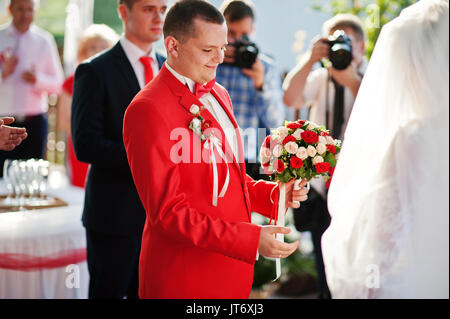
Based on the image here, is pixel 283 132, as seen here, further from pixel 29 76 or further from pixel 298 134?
pixel 29 76

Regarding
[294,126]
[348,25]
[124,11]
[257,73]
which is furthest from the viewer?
[257,73]

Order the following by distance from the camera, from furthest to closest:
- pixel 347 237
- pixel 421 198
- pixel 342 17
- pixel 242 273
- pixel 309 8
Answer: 1. pixel 309 8
2. pixel 342 17
3. pixel 242 273
4. pixel 347 237
5. pixel 421 198

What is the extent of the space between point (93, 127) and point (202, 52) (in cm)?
92

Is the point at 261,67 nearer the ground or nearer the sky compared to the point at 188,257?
nearer the sky

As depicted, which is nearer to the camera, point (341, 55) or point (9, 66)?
point (341, 55)

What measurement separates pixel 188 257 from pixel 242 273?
0.78 ft

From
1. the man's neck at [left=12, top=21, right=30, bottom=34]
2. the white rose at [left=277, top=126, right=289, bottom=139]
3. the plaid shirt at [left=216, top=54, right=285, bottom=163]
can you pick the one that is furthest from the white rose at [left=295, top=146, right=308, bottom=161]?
the man's neck at [left=12, top=21, right=30, bottom=34]

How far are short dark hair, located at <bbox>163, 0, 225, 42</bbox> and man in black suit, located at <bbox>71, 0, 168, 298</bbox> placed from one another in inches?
31.9

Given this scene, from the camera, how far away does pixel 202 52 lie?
1.79m

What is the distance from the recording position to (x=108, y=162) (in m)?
2.45

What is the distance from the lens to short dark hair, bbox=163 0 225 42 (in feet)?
5.78

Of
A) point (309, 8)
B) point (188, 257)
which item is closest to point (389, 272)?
point (188, 257)

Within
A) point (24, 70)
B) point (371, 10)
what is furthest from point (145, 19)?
point (24, 70)
